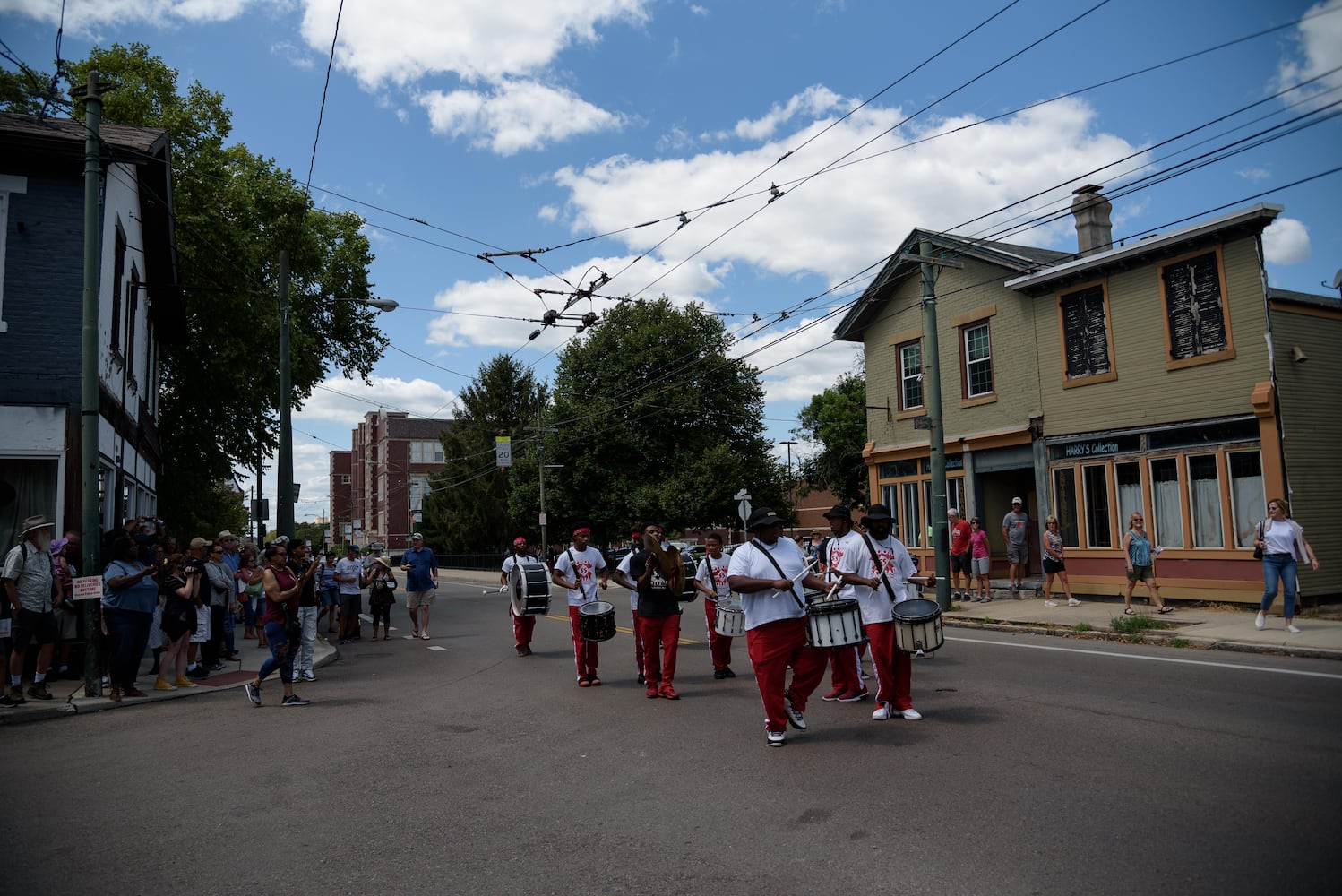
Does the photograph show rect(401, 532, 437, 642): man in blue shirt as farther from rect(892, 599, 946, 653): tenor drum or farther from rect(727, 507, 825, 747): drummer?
rect(892, 599, 946, 653): tenor drum

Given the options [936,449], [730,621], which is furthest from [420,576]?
[936,449]

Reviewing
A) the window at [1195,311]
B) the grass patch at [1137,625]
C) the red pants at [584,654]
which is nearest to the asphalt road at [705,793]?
the red pants at [584,654]

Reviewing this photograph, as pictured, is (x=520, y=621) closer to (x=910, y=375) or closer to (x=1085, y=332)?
(x=1085, y=332)

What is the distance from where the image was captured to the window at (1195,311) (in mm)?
16906

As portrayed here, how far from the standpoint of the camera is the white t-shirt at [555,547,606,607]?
11359 mm

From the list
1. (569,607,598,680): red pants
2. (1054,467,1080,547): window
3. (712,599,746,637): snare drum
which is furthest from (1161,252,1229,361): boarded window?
(569,607,598,680): red pants

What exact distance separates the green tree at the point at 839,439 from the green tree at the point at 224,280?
26.0 m

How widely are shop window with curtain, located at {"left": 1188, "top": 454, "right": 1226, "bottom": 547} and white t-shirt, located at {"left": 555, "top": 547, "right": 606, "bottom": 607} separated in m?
11.9

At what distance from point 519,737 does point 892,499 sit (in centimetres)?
1897

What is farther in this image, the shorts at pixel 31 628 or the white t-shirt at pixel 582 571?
the white t-shirt at pixel 582 571

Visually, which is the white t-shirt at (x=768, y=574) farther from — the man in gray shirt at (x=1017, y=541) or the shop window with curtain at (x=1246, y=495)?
the man in gray shirt at (x=1017, y=541)

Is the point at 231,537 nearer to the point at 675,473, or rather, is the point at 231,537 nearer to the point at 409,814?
the point at 409,814

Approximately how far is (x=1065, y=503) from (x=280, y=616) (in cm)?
1610

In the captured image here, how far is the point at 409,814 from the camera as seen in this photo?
592 cm
